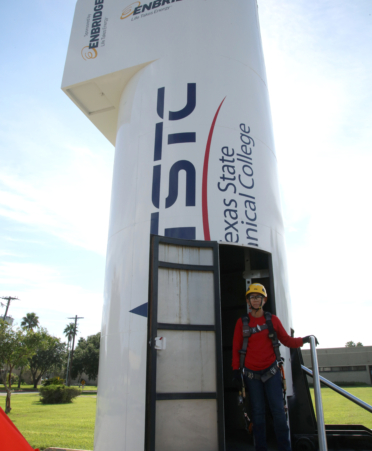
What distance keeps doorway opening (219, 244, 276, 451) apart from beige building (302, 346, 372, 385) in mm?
23958

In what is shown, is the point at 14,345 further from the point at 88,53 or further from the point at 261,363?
the point at 261,363

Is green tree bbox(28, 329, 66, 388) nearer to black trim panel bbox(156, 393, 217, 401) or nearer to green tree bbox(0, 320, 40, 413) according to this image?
green tree bbox(0, 320, 40, 413)

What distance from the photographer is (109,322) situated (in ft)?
16.9

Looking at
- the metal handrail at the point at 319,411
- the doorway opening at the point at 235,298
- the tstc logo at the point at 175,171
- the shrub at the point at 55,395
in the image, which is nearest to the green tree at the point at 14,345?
the shrub at the point at 55,395

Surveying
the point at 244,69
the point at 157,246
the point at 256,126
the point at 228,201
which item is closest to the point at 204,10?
the point at 244,69

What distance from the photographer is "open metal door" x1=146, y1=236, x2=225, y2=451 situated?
3717 mm

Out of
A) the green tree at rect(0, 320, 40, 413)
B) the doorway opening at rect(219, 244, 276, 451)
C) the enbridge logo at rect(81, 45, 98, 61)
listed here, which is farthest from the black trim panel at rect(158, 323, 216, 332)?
the green tree at rect(0, 320, 40, 413)

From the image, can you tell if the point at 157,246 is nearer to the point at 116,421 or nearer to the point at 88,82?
the point at 116,421

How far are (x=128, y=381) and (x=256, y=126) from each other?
14.9 ft

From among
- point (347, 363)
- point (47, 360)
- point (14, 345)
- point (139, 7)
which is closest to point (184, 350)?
point (139, 7)

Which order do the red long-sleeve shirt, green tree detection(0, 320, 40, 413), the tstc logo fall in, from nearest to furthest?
the red long-sleeve shirt < the tstc logo < green tree detection(0, 320, 40, 413)

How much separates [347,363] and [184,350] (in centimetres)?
2970

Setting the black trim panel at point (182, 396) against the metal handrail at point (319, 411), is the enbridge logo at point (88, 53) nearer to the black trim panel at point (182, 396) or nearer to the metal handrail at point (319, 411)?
the black trim panel at point (182, 396)

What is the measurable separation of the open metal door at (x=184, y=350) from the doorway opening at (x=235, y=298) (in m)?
1.27
